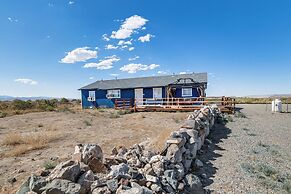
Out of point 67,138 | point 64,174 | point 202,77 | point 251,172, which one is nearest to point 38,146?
point 67,138

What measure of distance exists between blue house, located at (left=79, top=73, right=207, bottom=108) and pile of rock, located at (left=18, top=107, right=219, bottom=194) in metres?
16.2

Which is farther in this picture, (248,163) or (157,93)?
(157,93)

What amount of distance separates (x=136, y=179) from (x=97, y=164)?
979mm

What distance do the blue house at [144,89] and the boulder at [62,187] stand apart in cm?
1850

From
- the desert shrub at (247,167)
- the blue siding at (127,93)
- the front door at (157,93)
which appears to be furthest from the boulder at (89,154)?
the blue siding at (127,93)

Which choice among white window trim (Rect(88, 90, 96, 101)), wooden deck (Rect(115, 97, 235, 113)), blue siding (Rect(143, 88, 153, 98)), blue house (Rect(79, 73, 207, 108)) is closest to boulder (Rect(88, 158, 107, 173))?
wooden deck (Rect(115, 97, 235, 113))

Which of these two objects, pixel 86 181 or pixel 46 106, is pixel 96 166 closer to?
pixel 86 181

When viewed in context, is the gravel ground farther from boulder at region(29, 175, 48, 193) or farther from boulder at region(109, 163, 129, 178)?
boulder at region(29, 175, 48, 193)

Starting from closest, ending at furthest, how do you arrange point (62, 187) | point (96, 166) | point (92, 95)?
point (62, 187) < point (96, 166) < point (92, 95)

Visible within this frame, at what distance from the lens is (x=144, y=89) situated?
81.2 feet

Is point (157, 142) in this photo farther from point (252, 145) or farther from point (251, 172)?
point (252, 145)

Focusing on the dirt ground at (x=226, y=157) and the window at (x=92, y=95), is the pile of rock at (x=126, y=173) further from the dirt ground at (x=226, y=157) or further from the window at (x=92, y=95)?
the window at (x=92, y=95)

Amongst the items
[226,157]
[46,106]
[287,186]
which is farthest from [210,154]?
[46,106]

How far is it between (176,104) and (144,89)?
4.78 meters
